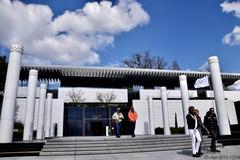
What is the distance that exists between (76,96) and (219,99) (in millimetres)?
19716

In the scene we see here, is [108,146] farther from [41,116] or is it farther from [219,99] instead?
[41,116]

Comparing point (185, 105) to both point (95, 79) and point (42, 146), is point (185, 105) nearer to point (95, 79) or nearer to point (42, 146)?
point (42, 146)

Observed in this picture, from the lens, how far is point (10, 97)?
34.2ft

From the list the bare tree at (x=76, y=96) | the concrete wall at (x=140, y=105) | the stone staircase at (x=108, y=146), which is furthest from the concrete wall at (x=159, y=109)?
the stone staircase at (x=108, y=146)

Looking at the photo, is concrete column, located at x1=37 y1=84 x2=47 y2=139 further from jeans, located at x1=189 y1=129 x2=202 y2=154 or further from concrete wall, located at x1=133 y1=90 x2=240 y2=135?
jeans, located at x1=189 y1=129 x2=202 y2=154

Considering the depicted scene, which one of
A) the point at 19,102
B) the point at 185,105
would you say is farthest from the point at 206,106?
the point at 19,102

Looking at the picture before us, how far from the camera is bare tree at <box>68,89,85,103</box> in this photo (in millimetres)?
29125

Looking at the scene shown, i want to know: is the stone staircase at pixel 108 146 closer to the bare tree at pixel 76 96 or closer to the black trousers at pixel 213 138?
the black trousers at pixel 213 138

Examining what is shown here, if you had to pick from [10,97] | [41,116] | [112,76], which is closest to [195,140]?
[10,97]

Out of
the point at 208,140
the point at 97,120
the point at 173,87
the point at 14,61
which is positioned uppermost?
the point at 173,87

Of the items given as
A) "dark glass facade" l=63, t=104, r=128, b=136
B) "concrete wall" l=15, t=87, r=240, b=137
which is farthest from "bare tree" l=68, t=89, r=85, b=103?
"dark glass facade" l=63, t=104, r=128, b=136

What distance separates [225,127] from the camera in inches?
499

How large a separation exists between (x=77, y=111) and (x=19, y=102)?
7191 mm

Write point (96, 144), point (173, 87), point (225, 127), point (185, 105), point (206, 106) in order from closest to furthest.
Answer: point (96, 144), point (225, 127), point (185, 105), point (206, 106), point (173, 87)
